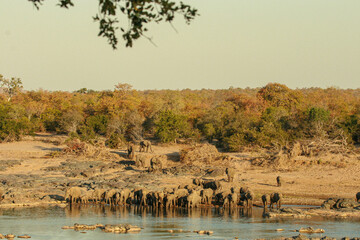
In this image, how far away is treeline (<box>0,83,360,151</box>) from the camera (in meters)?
33.3

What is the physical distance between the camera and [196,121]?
129 feet

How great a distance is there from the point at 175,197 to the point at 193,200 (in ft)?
2.74

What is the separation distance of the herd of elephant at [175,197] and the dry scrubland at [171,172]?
0.95 metres

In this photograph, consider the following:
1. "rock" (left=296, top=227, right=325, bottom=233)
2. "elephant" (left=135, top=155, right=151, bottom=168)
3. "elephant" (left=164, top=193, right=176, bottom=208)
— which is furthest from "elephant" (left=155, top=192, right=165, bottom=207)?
"elephant" (left=135, top=155, right=151, bottom=168)

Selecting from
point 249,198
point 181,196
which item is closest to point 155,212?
point 181,196

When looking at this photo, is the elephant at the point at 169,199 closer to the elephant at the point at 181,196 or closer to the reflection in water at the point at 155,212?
the elephant at the point at 181,196

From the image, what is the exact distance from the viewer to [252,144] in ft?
107

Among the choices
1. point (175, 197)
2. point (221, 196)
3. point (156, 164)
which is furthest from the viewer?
point (156, 164)

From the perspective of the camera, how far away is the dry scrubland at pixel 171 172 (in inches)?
933

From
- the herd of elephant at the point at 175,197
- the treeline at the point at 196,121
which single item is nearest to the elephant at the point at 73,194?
the herd of elephant at the point at 175,197

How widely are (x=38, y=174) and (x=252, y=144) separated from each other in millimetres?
12146

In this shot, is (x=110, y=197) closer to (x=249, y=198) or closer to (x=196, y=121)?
(x=249, y=198)

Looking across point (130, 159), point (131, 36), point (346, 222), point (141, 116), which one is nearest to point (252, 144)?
point (130, 159)

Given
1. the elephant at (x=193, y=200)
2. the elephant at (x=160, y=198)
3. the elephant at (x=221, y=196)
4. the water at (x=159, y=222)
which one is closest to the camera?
the water at (x=159, y=222)
